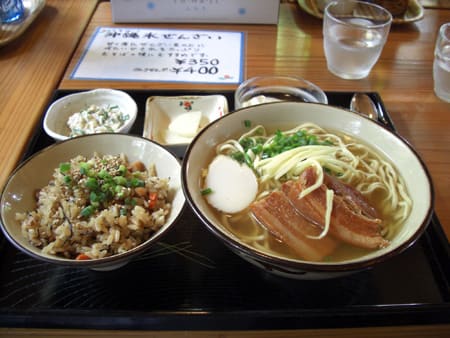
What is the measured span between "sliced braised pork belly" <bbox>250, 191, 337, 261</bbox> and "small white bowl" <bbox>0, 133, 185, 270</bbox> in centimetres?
25

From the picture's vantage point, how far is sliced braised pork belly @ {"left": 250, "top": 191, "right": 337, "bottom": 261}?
1.06 metres

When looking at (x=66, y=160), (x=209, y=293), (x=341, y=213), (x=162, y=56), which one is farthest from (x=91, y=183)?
(x=162, y=56)

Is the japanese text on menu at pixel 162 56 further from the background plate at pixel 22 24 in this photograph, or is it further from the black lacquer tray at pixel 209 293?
the black lacquer tray at pixel 209 293

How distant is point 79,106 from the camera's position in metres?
1.71

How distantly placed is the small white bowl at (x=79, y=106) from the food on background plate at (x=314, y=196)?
1.83ft

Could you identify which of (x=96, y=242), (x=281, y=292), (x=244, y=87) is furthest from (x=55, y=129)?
(x=281, y=292)

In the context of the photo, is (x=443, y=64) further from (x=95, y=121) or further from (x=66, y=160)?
(x=66, y=160)

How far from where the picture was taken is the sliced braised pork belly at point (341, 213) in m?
1.07

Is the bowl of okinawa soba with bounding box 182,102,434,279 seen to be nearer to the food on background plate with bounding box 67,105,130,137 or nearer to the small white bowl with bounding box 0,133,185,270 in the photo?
the small white bowl with bounding box 0,133,185,270

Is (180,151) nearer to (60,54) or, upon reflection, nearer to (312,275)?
(312,275)

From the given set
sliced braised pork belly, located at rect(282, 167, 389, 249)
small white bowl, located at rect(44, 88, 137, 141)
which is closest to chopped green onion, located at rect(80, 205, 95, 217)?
small white bowl, located at rect(44, 88, 137, 141)

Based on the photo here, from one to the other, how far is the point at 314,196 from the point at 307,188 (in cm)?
3

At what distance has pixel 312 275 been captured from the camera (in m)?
0.99

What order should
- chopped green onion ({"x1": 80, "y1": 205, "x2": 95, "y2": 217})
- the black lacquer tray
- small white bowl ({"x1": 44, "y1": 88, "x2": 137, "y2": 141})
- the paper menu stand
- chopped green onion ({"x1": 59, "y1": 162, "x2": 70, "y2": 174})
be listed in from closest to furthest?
the black lacquer tray → chopped green onion ({"x1": 80, "y1": 205, "x2": 95, "y2": 217}) → chopped green onion ({"x1": 59, "y1": 162, "x2": 70, "y2": 174}) → small white bowl ({"x1": 44, "y1": 88, "x2": 137, "y2": 141}) → the paper menu stand
